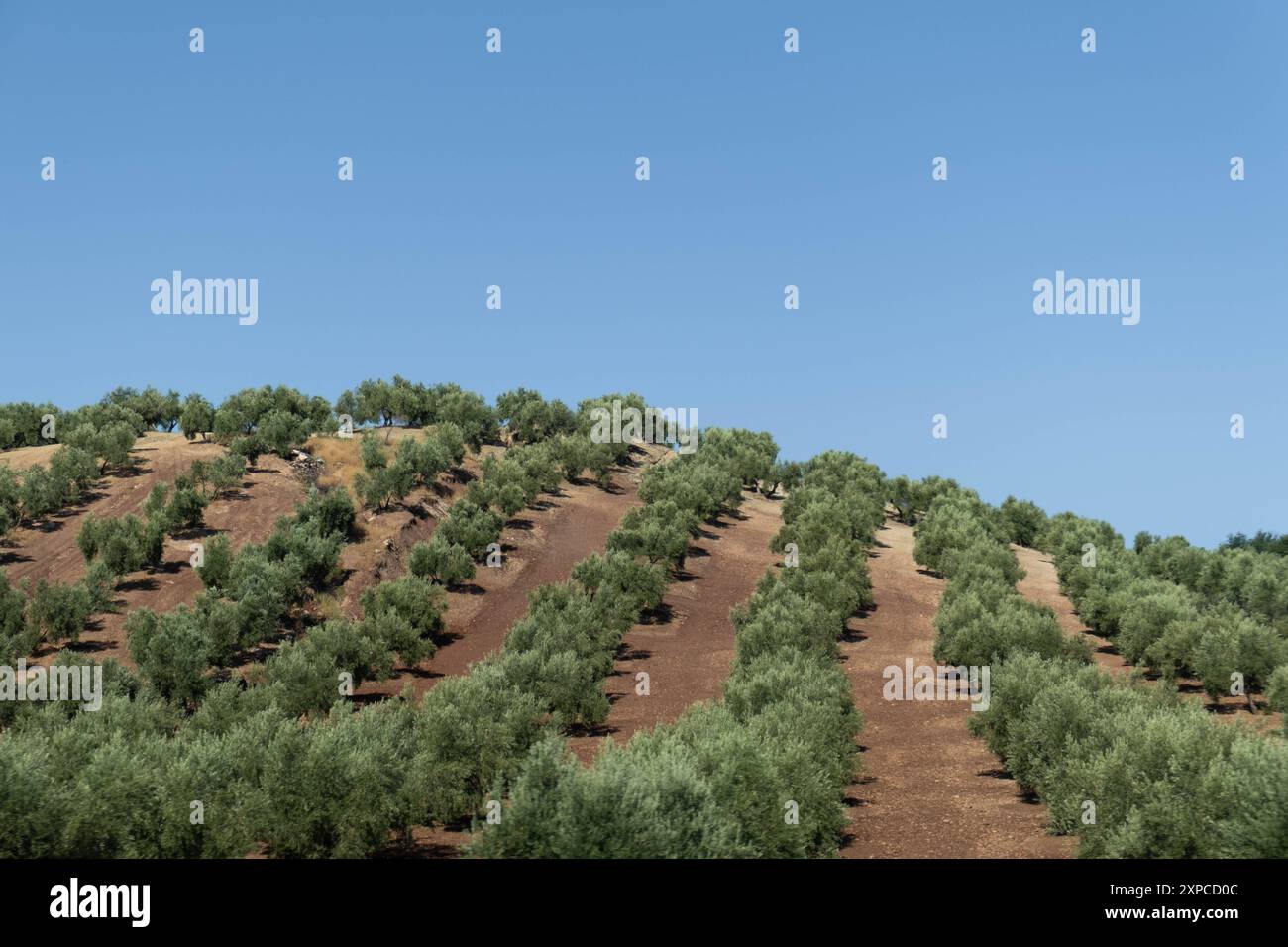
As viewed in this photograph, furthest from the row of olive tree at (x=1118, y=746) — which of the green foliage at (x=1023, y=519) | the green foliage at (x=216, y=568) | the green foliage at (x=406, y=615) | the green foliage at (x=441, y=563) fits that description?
the green foliage at (x=1023, y=519)

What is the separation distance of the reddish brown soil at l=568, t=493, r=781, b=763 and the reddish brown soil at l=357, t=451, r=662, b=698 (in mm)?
8664

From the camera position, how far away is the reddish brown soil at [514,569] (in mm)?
60250

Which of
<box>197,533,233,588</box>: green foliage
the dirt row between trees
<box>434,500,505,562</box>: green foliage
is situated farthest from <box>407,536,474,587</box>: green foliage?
<box>197,533,233,588</box>: green foliage

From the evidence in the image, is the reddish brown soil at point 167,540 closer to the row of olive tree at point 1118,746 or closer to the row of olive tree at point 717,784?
the row of olive tree at point 717,784

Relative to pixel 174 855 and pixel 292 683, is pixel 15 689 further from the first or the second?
pixel 174 855

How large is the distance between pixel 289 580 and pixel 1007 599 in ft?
147

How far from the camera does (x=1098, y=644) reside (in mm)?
66062

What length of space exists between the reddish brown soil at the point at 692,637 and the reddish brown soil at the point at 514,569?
8664mm

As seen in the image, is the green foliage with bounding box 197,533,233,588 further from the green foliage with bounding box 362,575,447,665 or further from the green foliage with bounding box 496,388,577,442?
the green foliage with bounding box 496,388,577,442

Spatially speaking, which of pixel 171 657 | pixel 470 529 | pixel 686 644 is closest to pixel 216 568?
pixel 171 657

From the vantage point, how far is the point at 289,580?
64250 mm
